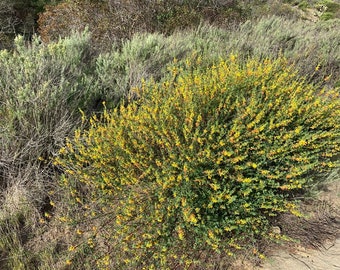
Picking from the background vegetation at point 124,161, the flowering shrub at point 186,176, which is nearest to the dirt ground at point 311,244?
the background vegetation at point 124,161

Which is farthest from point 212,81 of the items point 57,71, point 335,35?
point 335,35

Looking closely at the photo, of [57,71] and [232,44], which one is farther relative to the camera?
[232,44]

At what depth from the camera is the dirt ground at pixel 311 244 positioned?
247cm

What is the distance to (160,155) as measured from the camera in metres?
2.56

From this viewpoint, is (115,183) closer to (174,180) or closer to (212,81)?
(174,180)

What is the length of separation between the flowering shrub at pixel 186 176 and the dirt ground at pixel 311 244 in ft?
0.87

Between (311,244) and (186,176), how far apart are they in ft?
4.47

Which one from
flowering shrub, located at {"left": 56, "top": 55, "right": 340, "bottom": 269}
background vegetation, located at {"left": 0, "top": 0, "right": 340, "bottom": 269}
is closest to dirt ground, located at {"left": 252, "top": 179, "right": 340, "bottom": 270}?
background vegetation, located at {"left": 0, "top": 0, "right": 340, "bottom": 269}

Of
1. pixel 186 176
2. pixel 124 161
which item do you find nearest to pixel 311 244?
pixel 186 176

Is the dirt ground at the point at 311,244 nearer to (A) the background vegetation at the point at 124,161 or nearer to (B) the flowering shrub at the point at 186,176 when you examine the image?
(A) the background vegetation at the point at 124,161

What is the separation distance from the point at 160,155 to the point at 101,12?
4212 mm

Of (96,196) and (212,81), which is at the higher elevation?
(212,81)

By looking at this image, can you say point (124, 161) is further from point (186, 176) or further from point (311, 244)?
point (311, 244)

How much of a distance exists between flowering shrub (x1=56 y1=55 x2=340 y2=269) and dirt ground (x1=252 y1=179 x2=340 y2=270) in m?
0.27
